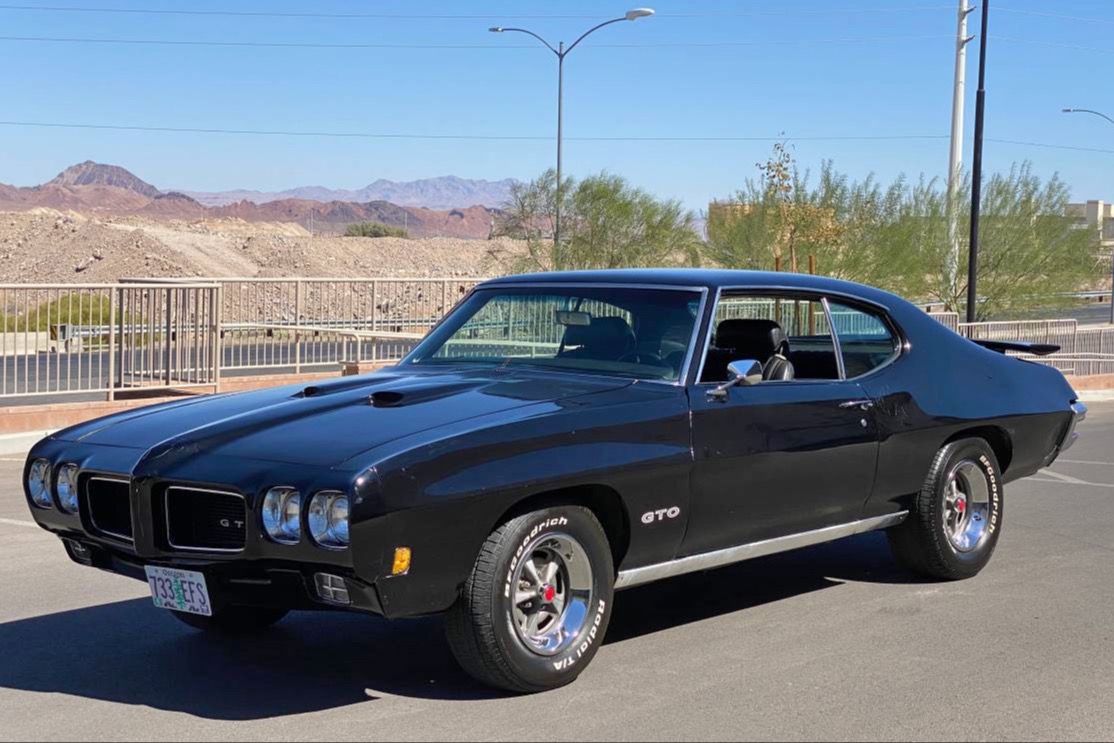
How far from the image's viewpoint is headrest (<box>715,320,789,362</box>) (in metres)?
7.08

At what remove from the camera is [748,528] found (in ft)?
21.5

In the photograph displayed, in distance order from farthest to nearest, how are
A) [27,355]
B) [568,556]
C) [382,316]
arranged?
1. [382,316]
2. [27,355]
3. [568,556]

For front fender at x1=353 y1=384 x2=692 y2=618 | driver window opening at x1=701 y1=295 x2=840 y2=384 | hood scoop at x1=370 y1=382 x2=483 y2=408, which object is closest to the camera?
front fender at x1=353 y1=384 x2=692 y2=618

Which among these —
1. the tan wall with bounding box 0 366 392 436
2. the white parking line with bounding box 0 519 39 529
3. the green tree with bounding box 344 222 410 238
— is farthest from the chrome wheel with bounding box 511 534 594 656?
the green tree with bounding box 344 222 410 238

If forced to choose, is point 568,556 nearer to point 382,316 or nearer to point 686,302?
point 686,302

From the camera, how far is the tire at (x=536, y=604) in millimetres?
5422

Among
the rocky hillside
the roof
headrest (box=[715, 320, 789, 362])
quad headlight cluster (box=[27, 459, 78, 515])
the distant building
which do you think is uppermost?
the distant building

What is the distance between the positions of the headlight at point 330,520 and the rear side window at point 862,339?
3.14 meters

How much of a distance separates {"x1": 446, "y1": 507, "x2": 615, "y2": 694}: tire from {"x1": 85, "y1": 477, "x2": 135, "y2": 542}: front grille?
4.31ft

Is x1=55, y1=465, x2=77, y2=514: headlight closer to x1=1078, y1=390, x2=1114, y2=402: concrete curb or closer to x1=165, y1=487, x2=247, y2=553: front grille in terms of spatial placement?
x1=165, y1=487, x2=247, y2=553: front grille

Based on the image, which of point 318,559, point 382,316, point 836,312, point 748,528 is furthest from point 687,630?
point 382,316

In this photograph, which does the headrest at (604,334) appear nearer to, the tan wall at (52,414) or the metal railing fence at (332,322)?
the tan wall at (52,414)

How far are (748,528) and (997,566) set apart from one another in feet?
8.34

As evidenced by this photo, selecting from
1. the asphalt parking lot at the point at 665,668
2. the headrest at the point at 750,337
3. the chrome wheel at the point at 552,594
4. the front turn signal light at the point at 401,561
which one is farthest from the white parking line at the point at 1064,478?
the front turn signal light at the point at 401,561
